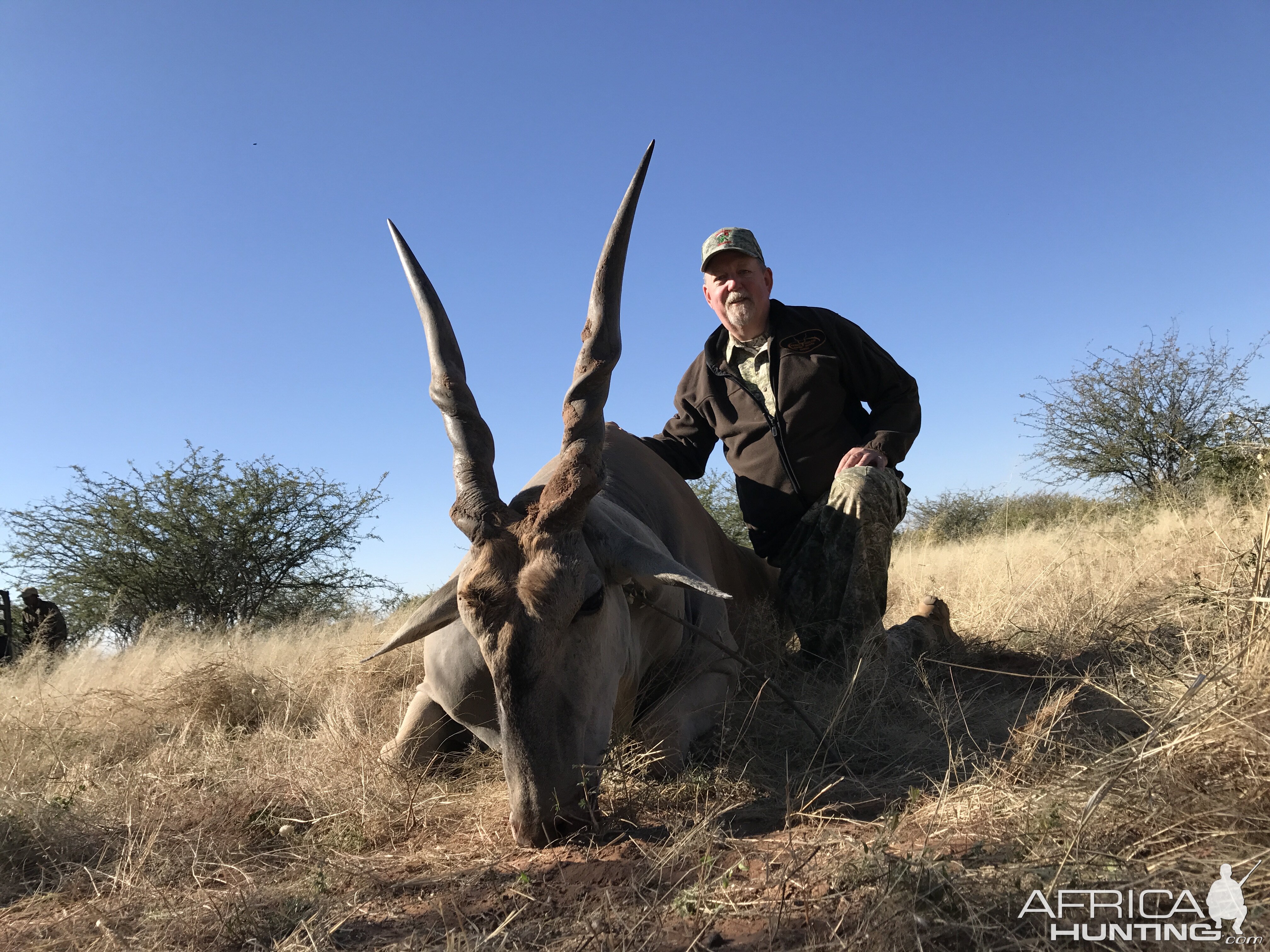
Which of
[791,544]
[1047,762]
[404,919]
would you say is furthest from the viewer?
[791,544]

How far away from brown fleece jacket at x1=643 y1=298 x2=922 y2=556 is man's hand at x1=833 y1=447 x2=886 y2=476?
139mm

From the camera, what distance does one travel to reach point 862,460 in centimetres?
437

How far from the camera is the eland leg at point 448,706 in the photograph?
9.79 ft

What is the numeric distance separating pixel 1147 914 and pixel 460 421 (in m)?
2.40

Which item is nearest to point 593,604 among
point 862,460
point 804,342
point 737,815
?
point 737,815

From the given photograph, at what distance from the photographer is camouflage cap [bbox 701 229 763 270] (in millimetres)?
4887

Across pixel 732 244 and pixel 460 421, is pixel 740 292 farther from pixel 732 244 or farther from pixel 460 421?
pixel 460 421

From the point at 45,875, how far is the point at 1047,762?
2.93m

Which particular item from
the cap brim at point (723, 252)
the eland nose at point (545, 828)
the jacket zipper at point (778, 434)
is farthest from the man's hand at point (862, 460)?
the eland nose at point (545, 828)

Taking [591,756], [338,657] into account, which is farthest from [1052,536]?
[591,756]

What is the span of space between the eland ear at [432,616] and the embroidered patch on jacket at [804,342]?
8.93 feet

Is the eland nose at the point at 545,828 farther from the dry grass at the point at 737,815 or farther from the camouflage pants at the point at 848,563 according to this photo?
the camouflage pants at the point at 848,563

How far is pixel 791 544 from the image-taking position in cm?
479

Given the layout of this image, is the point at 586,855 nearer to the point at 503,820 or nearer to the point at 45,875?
the point at 503,820
